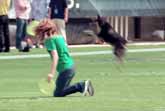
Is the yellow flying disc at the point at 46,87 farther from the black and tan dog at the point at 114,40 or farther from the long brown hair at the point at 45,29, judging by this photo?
the black and tan dog at the point at 114,40

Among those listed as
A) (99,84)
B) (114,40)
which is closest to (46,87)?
(99,84)

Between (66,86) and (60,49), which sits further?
(66,86)

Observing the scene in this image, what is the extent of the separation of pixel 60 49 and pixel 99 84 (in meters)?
2.55

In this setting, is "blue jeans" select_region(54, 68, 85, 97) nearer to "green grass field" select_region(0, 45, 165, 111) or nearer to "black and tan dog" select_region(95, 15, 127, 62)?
"green grass field" select_region(0, 45, 165, 111)

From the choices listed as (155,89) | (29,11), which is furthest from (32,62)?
(155,89)

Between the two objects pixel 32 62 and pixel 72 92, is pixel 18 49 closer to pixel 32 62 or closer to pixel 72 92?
pixel 32 62

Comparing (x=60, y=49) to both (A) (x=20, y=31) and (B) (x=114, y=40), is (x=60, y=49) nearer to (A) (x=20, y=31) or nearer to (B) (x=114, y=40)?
(B) (x=114, y=40)

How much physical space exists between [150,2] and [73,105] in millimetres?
17462

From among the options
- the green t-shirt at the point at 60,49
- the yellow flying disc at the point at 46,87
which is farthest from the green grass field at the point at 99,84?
the green t-shirt at the point at 60,49

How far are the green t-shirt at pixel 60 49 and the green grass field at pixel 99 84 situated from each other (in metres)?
0.54

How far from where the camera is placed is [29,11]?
26.8 metres

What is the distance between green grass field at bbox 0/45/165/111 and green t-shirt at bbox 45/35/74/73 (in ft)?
1.76

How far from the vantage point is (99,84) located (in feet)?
55.4

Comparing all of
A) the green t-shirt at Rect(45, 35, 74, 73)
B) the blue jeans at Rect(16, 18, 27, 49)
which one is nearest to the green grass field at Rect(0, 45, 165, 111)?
the green t-shirt at Rect(45, 35, 74, 73)
